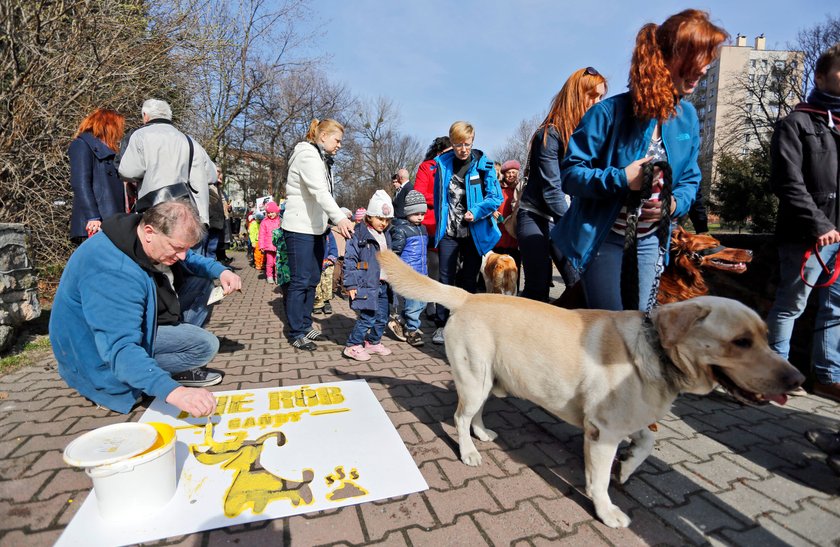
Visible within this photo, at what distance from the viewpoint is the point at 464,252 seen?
201 inches

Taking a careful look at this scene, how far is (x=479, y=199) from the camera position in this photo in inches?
189

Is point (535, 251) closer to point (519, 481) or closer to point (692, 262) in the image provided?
point (692, 262)

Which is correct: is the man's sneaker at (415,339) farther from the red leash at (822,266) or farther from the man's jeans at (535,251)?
the red leash at (822,266)

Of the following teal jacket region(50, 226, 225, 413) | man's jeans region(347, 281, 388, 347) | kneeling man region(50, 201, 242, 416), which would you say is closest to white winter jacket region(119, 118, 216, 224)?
kneeling man region(50, 201, 242, 416)

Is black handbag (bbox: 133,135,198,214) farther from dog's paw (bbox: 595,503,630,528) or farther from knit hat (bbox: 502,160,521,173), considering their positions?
knit hat (bbox: 502,160,521,173)

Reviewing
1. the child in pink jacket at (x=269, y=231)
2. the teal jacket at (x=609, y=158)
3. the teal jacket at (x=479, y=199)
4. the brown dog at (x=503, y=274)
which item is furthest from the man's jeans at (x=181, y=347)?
the child in pink jacket at (x=269, y=231)

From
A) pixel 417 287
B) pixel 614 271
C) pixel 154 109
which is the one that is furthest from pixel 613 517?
pixel 154 109

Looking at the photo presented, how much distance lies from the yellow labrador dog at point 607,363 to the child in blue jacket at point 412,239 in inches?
95.1

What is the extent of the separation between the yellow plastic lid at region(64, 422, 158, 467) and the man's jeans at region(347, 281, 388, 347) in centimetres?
260

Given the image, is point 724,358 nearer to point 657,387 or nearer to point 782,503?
point 657,387

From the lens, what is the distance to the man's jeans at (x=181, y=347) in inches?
131

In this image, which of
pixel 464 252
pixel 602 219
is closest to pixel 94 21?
pixel 464 252

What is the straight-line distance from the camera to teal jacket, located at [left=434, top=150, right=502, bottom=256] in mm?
4723

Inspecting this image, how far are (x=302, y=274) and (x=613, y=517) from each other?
366cm
